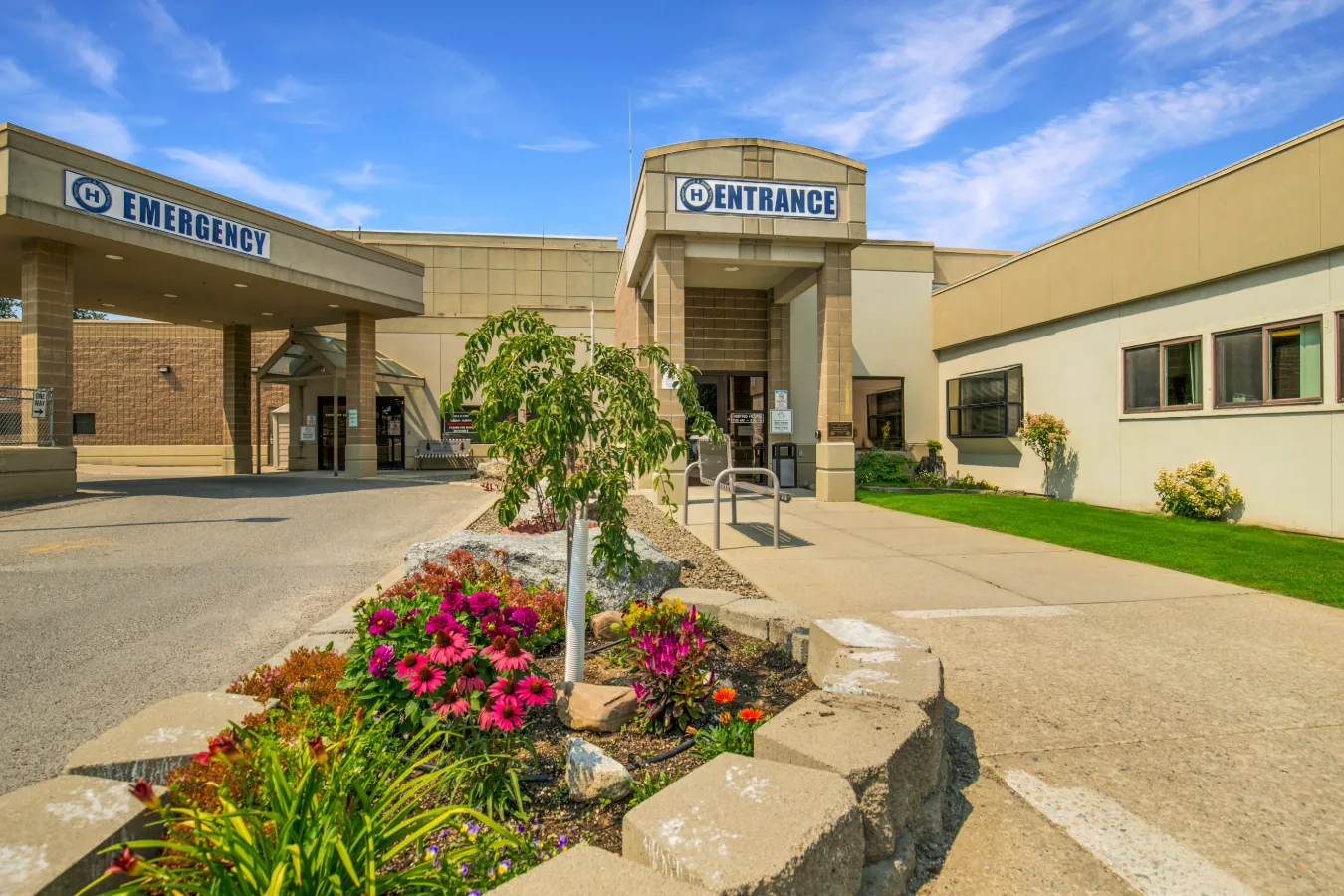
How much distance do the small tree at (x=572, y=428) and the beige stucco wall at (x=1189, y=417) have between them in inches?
383

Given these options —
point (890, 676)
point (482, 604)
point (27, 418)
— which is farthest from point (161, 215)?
point (890, 676)

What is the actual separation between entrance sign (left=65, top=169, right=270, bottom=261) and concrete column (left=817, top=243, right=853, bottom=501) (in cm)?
1345

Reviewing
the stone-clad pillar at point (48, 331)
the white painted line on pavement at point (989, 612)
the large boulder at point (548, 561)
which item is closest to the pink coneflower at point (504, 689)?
the large boulder at point (548, 561)

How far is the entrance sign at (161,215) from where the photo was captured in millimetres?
13117

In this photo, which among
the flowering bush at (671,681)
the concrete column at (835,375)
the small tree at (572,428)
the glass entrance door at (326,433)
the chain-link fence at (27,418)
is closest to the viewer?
the flowering bush at (671,681)

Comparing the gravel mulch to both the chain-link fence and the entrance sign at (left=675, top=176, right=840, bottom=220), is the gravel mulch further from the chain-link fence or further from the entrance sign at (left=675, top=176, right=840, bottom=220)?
the chain-link fence

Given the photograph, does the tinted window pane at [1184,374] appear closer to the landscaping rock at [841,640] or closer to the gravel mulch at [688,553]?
the gravel mulch at [688,553]

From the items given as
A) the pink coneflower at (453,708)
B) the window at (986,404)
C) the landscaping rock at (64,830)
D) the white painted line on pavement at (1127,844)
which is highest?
the window at (986,404)

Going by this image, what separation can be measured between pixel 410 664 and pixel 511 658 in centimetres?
40

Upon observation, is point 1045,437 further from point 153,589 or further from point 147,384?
point 147,384

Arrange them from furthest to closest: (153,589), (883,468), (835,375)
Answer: (883,468) < (835,375) < (153,589)

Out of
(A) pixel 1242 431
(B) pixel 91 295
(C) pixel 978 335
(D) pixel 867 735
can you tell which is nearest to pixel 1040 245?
(C) pixel 978 335

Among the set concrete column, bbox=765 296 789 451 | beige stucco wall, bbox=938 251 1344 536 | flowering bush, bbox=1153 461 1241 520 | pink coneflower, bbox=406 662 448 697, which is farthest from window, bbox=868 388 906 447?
pink coneflower, bbox=406 662 448 697

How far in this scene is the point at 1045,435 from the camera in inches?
532
